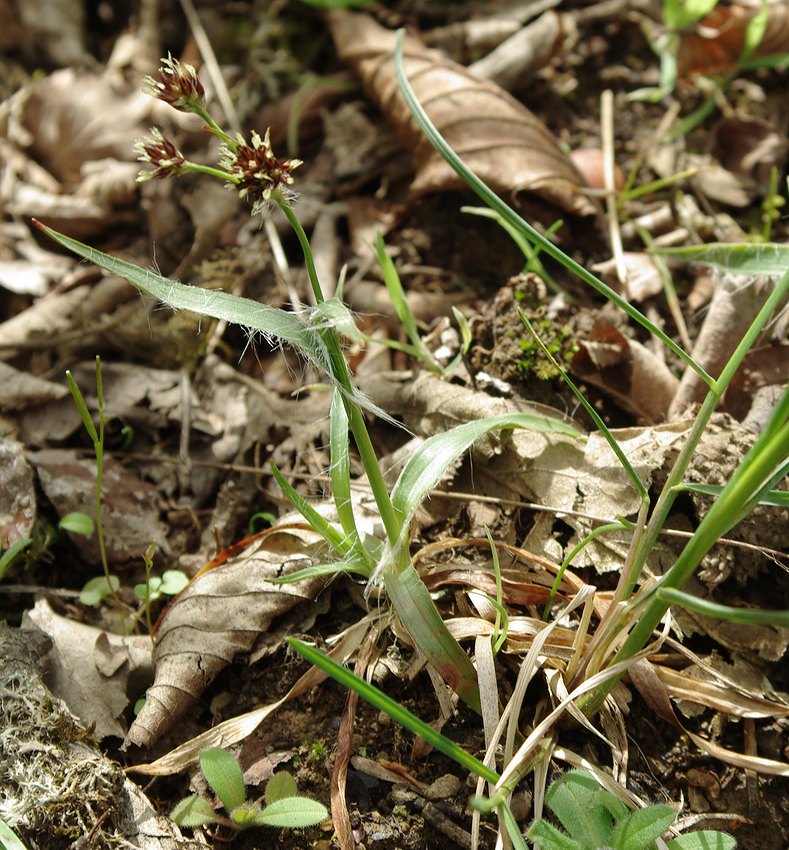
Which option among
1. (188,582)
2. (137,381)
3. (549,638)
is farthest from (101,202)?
(549,638)

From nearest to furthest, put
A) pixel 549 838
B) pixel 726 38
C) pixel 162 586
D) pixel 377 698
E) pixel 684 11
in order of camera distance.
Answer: pixel 377 698
pixel 549 838
pixel 162 586
pixel 684 11
pixel 726 38

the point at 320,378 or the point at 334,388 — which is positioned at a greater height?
the point at 334,388

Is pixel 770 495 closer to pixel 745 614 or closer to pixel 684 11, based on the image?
pixel 745 614

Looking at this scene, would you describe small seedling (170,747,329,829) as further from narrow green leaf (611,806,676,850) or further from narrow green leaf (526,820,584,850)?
narrow green leaf (611,806,676,850)

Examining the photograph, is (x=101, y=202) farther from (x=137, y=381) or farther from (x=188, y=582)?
(x=188, y=582)

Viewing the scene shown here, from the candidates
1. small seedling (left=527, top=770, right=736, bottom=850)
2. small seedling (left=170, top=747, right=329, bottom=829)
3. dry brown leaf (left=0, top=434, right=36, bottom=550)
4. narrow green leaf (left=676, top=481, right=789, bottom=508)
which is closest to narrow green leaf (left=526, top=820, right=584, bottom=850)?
small seedling (left=527, top=770, right=736, bottom=850)

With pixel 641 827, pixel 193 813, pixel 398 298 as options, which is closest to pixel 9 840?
pixel 193 813

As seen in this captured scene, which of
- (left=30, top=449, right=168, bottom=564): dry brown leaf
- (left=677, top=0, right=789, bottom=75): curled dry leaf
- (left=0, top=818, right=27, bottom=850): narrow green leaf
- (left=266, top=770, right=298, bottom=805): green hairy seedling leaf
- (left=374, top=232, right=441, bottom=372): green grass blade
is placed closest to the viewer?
(left=0, top=818, right=27, bottom=850): narrow green leaf
